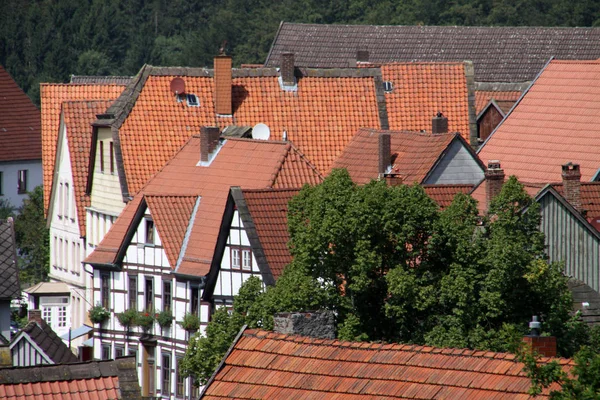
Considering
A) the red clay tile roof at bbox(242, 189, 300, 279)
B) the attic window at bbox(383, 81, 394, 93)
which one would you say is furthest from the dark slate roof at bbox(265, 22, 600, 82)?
the red clay tile roof at bbox(242, 189, 300, 279)

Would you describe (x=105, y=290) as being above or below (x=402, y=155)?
below

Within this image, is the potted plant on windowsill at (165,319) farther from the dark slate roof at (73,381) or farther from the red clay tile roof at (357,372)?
the dark slate roof at (73,381)

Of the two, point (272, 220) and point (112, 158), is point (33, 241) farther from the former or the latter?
point (272, 220)

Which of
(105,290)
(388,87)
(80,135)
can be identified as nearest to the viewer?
(105,290)

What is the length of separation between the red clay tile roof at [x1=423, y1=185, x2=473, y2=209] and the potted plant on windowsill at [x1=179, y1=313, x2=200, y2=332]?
582 cm

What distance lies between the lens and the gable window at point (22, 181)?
79.6 meters

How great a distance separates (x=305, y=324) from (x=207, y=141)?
72.4 ft

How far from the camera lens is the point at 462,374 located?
60.1 feet

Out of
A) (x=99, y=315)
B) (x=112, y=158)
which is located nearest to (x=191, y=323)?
(x=99, y=315)

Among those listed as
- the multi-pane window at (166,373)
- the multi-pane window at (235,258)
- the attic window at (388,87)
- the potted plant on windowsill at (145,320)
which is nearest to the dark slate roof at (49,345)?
the multi-pane window at (235,258)

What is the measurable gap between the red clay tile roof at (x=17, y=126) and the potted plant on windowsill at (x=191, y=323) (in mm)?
43096

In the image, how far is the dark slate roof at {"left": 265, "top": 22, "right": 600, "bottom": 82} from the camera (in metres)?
73.0

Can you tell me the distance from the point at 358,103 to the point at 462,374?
1259 inches

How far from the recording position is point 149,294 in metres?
41.3
